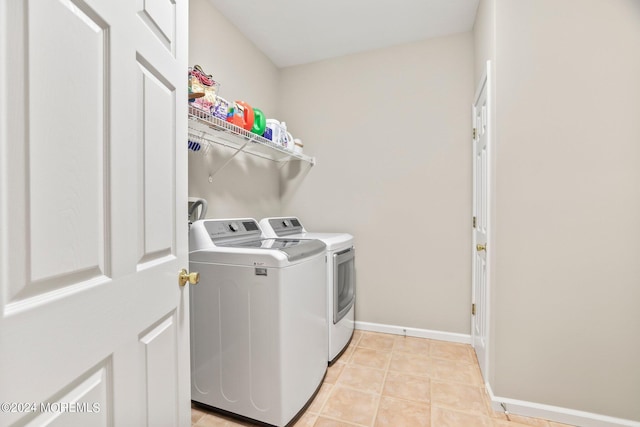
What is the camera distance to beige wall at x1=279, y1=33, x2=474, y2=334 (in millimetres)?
2475

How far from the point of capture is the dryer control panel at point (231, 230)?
173 centimetres

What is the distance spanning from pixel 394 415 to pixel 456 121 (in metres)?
2.17

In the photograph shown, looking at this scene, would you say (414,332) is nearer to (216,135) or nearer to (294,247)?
(294,247)

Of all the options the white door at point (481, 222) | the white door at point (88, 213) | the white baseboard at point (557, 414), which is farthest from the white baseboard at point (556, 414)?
the white door at point (88, 213)

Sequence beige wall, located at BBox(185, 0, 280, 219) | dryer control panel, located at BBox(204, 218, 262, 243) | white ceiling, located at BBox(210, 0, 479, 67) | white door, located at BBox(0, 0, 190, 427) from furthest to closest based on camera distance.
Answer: white ceiling, located at BBox(210, 0, 479, 67) → beige wall, located at BBox(185, 0, 280, 219) → dryer control panel, located at BBox(204, 218, 262, 243) → white door, located at BBox(0, 0, 190, 427)

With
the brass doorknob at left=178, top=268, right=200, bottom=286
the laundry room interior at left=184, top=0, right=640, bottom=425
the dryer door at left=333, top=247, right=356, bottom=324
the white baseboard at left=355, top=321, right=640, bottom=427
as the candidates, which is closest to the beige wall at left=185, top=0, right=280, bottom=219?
the laundry room interior at left=184, top=0, right=640, bottom=425

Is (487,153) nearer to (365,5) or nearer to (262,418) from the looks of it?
(365,5)

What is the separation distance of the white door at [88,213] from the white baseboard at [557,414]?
1.68m

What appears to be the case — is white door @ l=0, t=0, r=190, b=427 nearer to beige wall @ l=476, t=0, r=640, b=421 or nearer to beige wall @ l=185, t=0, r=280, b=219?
beige wall @ l=185, t=0, r=280, b=219

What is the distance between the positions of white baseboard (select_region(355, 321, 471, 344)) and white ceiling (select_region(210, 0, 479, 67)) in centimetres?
251

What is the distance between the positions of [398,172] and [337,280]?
3.70 feet

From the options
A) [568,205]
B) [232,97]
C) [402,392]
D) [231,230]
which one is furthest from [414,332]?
[232,97]

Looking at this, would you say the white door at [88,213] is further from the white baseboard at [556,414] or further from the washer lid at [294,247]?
the white baseboard at [556,414]

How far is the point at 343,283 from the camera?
232cm
